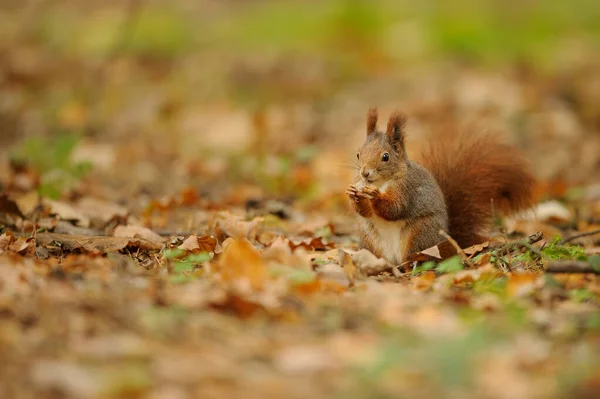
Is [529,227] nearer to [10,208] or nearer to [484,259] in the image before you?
[484,259]

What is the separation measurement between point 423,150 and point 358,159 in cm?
61

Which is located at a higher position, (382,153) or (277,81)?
(277,81)

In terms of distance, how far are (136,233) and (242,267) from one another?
1062 millimetres

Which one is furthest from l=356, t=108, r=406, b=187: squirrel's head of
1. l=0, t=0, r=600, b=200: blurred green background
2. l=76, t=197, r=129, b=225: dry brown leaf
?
l=0, t=0, r=600, b=200: blurred green background

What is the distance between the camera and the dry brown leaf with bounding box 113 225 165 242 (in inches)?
142

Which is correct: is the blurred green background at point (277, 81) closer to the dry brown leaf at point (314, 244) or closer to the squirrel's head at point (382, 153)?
the dry brown leaf at point (314, 244)

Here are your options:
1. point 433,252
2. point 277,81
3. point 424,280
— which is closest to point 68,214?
point 433,252

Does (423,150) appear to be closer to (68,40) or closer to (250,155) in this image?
(250,155)

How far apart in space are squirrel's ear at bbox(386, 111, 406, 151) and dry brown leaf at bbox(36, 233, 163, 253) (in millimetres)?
1016

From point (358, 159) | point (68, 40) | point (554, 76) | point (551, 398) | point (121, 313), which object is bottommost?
point (551, 398)

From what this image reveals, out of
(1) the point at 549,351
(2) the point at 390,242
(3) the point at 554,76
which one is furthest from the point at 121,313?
(3) the point at 554,76

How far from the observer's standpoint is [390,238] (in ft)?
11.6

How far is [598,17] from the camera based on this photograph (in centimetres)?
1304

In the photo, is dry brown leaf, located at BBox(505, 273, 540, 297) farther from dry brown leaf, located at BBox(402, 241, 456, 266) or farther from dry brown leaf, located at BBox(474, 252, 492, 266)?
dry brown leaf, located at BBox(402, 241, 456, 266)
